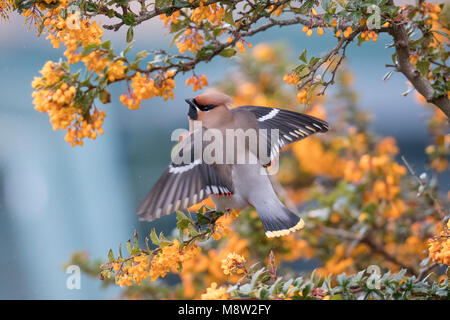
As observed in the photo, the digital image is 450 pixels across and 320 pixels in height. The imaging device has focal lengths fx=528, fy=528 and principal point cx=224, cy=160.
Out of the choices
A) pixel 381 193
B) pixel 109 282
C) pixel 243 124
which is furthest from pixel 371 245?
pixel 109 282

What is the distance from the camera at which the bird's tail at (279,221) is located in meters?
1.16

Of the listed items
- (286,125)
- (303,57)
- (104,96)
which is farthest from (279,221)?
(104,96)

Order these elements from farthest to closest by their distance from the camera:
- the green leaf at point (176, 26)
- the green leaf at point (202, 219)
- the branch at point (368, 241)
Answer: the branch at point (368, 241) < the green leaf at point (176, 26) < the green leaf at point (202, 219)

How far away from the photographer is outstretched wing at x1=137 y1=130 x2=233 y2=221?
1.04 meters

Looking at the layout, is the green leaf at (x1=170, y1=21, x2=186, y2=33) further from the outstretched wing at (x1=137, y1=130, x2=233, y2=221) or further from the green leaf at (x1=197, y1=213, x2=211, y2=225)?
the green leaf at (x1=197, y1=213, x2=211, y2=225)

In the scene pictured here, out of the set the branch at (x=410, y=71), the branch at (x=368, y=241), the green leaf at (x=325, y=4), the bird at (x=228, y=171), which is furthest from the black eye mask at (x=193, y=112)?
the branch at (x=368, y=241)

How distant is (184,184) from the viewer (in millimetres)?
1119

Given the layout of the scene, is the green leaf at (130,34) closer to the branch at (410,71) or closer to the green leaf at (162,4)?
the green leaf at (162,4)

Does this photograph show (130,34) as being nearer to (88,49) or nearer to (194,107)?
(88,49)

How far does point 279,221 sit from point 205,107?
13.0 inches

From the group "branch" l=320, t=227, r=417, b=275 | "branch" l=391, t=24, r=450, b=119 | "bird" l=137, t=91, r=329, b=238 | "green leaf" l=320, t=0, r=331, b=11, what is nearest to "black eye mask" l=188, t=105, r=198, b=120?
"bird" l=137, t=91, r=329, b=238

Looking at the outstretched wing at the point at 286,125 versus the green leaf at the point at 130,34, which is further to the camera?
the outstretched wing at the point at 286,125
